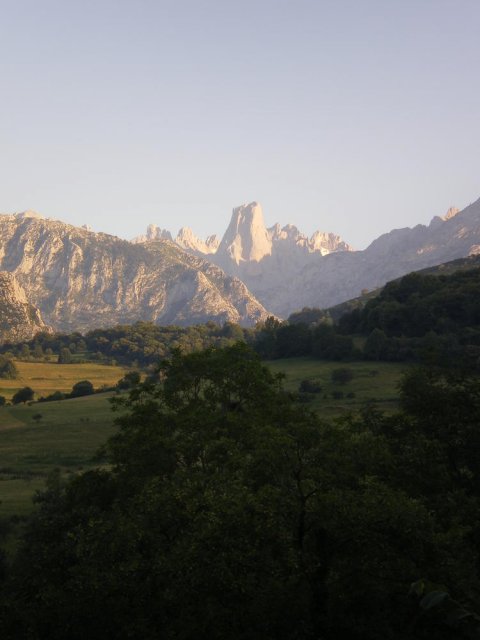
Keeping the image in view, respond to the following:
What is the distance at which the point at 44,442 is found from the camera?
297 feet

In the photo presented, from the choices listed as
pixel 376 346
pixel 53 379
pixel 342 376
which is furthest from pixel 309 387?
pixel 53 379

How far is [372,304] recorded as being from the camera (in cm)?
16688

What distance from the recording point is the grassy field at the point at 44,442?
6267cm

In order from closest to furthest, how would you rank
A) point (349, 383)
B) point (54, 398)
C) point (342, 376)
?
point (349, 383)
point (342, 376)
point (54, 398)

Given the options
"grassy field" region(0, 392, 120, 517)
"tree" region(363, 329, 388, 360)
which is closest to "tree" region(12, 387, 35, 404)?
"grassy field" region(0, 392, 120, 517)

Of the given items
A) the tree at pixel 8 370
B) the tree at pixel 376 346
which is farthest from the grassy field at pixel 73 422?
the tree at pixel 8 370

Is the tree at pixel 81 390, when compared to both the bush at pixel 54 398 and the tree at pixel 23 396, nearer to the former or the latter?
the bush at pixel 54 398

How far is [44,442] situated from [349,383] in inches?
2311

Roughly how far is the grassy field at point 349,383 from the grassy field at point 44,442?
120 feet

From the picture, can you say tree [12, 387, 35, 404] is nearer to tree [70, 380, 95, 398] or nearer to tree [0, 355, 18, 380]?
tree [70, 380, 95, 398]

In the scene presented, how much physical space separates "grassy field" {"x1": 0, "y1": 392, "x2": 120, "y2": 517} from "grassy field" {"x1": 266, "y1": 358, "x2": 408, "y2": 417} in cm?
3654

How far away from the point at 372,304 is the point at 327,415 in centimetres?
8478

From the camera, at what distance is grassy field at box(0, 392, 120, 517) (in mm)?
62666

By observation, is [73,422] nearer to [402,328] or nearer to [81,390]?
[81,390]
